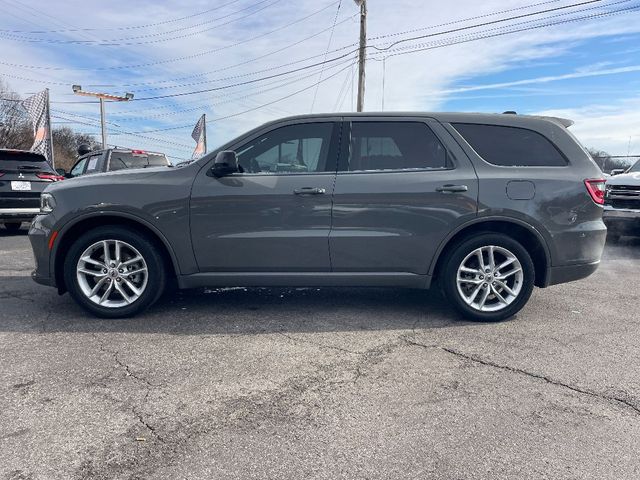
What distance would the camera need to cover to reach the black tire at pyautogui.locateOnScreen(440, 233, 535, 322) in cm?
421

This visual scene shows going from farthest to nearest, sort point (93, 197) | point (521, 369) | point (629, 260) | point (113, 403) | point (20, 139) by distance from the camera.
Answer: point (20, 139), point (629, 260), point (93, 197), point (521, 369), point (113, 403)

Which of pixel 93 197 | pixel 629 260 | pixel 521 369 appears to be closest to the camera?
pixel 521 369

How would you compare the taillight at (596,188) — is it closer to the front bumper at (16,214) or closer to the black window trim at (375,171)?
the black window trim at (375,171)

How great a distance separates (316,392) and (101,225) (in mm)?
2597

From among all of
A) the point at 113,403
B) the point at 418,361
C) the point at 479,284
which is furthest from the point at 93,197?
the point at 479,284

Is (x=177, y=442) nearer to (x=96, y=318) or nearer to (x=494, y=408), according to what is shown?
(x=494, y=408)

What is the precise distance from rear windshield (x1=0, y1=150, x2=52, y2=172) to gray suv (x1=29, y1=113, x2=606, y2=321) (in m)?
6.30

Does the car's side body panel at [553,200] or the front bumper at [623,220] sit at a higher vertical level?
the car's side body panel at [553,200]

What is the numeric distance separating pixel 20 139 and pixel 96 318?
154 ft

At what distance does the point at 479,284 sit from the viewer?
4.27 metres

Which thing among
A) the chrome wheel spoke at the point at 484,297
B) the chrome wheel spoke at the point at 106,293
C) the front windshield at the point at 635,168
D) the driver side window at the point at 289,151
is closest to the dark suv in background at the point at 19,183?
the chrome wheel spoke at the point at 106,293

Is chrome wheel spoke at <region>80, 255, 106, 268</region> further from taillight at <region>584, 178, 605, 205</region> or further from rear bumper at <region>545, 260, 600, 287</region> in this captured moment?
taillight at <region>584, 178, 605, 205</region>

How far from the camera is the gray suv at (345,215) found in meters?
4.14

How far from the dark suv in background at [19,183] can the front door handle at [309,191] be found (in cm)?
773
